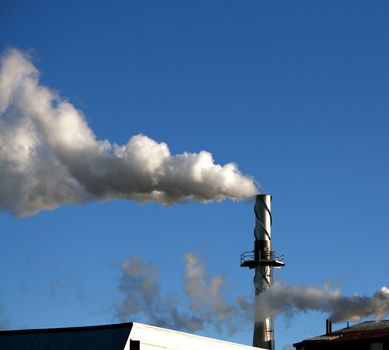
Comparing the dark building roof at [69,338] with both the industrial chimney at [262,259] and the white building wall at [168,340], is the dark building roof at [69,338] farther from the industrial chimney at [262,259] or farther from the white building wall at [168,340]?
the industrial chimney at [262,259]

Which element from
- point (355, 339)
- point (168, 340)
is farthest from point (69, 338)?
point (355, 339)

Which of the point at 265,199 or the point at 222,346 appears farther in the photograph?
the point at 265,199

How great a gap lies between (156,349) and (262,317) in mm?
28812

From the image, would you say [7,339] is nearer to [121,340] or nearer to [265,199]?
[121,340]

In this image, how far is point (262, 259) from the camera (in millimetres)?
67438

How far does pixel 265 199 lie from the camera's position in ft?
224

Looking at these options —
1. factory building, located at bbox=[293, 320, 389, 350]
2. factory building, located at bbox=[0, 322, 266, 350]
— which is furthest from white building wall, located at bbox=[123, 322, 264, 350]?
factory building, located at bbox=[293, 320, 389, 350]

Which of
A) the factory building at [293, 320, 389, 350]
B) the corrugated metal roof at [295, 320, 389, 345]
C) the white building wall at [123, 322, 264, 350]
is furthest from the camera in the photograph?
the corrugated metal roof at [295, 320, 389, 345]

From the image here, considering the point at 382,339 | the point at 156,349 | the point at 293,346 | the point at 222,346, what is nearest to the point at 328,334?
the point at 293,346

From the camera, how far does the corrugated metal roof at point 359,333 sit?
6072 cm

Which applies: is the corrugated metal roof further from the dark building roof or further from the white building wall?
the dark building roof

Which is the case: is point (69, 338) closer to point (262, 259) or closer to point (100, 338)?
point (100, 338)

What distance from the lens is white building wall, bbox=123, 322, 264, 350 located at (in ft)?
125

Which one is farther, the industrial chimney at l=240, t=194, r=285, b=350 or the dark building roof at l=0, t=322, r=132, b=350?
the industrial chimney at l=240, t=194, r=285, b=350
